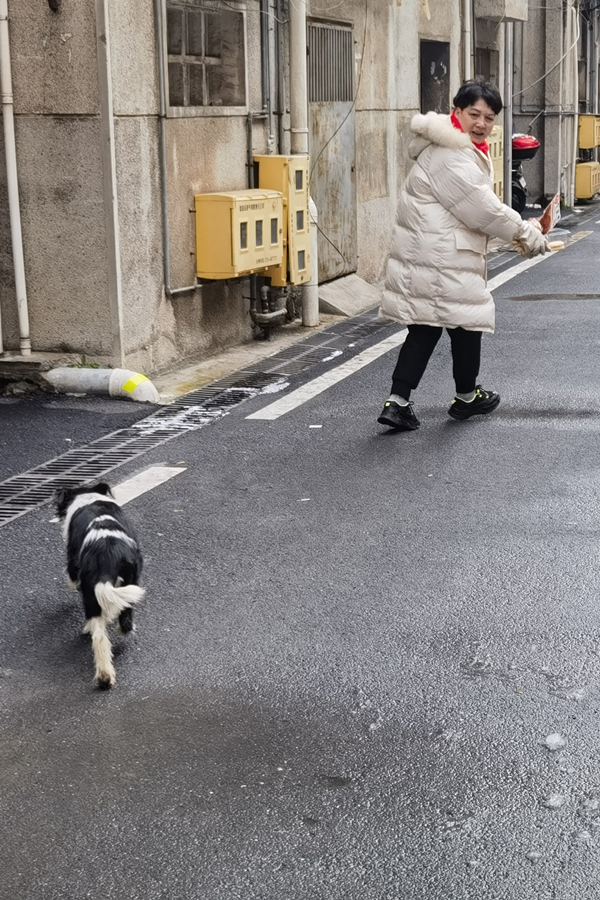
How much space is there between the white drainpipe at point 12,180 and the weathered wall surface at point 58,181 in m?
0.08

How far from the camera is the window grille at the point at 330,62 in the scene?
12477 mm

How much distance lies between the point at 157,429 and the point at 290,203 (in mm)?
3414

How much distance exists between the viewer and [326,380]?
941 cm

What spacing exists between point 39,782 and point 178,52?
7.14m

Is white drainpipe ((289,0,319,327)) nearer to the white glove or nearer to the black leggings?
the black leggings

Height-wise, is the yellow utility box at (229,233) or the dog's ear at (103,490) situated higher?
the yellow utility box at (229,233)

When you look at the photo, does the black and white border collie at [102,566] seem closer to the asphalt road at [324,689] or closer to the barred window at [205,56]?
the asphalt road at [324,689]

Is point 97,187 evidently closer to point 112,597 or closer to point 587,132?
point 112,597

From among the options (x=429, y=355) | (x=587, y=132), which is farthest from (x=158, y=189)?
(x=587, y=132)

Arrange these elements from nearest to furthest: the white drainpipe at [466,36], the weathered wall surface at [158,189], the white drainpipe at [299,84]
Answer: the weathered wall surface at [158,189] → the white drainpipe at [299,84] → the white drainpipe at [466,36]

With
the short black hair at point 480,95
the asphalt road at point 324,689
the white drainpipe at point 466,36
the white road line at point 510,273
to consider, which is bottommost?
the asphalt road at point 324,689

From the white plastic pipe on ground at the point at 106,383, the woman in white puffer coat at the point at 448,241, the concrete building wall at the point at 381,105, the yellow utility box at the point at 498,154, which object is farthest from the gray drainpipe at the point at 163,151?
the yellow utility box at the point at 498,154

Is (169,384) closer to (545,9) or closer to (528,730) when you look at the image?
(528,730)

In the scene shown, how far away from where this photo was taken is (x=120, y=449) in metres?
7.54
